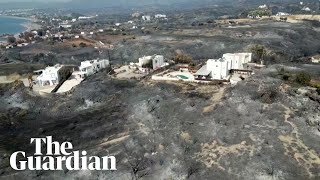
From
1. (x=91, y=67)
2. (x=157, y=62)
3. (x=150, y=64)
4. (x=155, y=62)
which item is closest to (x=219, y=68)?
(x=155, y=62)

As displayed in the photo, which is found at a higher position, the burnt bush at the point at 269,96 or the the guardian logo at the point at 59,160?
the burnt bush at the point at 269,96

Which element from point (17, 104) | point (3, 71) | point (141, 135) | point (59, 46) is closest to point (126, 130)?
point (141, 135)

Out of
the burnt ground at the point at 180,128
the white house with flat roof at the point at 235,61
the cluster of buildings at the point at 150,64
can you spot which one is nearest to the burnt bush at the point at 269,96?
the burnt ground at the point at 180,128

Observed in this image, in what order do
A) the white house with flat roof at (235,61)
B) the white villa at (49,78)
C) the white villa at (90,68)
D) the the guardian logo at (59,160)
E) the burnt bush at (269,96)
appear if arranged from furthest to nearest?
the white villa at (90,68)
the white villa at (49,78)
the white house with flat roof at (235,61)
the burnt bush at (269,96)
the the guardian logo at (59,160)

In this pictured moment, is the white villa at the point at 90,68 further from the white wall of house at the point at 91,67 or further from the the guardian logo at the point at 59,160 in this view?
the the guardian logo at the point at 59,160

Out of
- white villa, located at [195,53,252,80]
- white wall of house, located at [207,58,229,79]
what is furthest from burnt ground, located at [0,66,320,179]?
white wall of house, located at [207,58,229,79]

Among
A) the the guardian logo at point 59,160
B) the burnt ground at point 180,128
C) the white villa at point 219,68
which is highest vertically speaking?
the white villa at point 219,68

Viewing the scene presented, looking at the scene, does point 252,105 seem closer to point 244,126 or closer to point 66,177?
point 244,126
